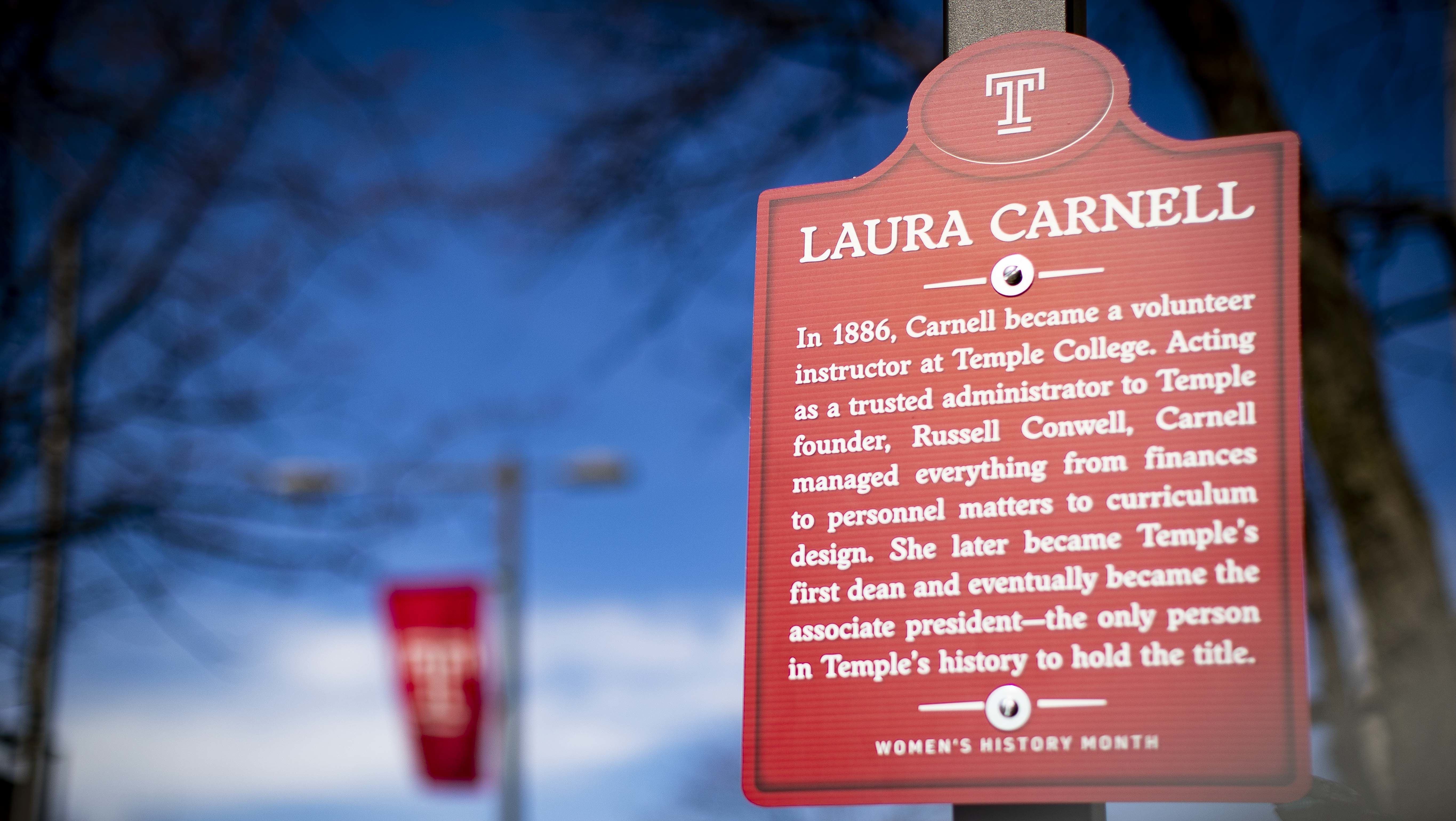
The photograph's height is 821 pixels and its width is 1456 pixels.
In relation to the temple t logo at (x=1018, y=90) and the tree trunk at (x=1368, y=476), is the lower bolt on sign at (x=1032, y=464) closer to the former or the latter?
the temple t logo at (x=1018, y=90)

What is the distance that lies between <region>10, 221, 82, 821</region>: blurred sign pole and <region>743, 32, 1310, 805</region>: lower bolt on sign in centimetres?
430

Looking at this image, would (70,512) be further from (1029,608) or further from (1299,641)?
(1299,641)

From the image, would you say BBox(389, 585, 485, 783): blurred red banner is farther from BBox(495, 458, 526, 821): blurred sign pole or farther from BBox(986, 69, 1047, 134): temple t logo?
BBox(986, 69, 1047, 134): temple t logo

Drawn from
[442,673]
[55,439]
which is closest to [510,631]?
[442,673]

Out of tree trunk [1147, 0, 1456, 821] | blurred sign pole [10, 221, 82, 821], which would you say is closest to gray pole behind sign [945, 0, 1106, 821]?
tree trunk [1147, 0, 1456, 821]

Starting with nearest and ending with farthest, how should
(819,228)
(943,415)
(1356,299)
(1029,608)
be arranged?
(1029,608) → (943,415) → (819,228) → (1356,299)

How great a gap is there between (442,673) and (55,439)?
8.21m

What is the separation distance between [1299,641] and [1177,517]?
0.29m

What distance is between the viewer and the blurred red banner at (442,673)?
43.8 feet

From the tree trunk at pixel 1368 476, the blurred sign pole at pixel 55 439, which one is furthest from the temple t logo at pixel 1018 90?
the blurred sign pole at pixel 55 439

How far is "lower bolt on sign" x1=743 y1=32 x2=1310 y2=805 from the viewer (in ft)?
7.52

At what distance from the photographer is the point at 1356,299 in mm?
6359

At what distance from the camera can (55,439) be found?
19.4 feet

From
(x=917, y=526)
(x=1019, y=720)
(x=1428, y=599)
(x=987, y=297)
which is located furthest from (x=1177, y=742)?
(x=1428, y=599)
